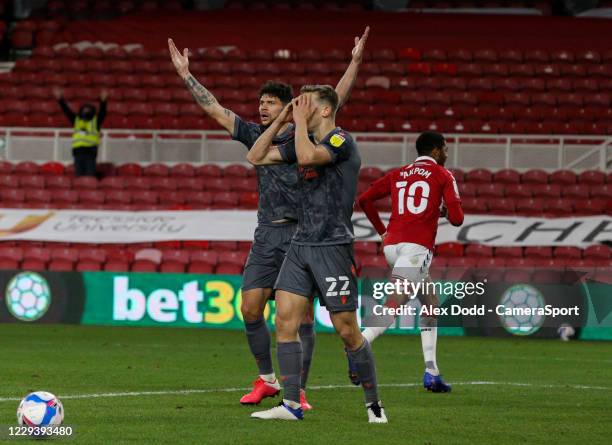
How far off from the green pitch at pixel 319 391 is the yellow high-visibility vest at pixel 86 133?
6015 millimetres

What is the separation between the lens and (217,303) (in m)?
18.2

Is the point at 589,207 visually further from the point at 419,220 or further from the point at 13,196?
the point at 419,220

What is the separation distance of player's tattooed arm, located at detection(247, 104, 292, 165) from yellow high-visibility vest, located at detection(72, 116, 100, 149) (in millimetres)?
14231

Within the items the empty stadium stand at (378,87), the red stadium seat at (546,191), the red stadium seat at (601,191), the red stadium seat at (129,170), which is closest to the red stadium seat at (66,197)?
the red stadium seat at (129,170)

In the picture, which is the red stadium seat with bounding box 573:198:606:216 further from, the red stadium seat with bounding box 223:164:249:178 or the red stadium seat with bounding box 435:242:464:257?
the red stadium seat with bounding box 223:164:249:178

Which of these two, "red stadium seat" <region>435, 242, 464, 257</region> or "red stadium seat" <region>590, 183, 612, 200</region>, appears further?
"red stadium seat" <region>590, 183, 612, 200</region>

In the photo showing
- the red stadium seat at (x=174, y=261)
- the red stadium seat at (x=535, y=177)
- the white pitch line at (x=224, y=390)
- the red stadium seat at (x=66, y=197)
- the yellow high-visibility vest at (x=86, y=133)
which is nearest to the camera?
the white pitch line at (x=224, y=390)

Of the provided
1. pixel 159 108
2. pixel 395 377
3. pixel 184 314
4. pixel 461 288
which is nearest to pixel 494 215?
pixel 461 288

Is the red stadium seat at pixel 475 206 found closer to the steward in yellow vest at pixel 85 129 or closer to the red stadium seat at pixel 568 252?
the red stadium seat at pixel 568 252

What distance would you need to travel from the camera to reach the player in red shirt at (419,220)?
33.3 feet

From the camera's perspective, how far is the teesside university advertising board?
17.2m

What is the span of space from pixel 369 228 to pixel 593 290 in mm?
4253

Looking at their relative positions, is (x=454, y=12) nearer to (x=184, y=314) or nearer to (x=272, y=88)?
(x=184, y=314)

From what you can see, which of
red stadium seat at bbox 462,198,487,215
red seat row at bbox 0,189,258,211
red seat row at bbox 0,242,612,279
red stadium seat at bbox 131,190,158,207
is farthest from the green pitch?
red stadium seat at bbox 131,190,158,207
